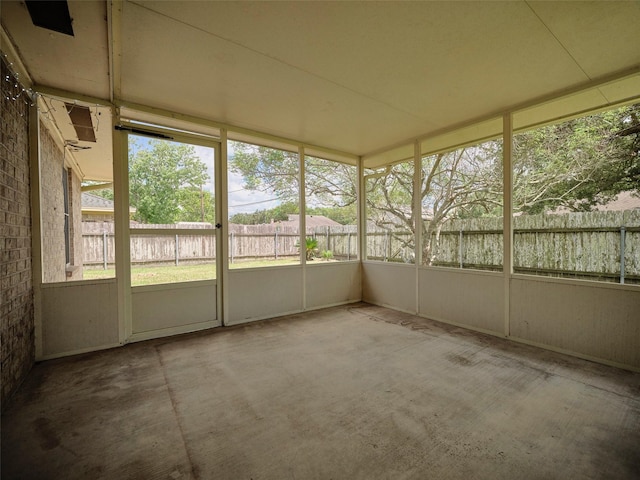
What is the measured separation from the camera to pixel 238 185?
13.0ft

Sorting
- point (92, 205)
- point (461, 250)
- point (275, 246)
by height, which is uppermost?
point (92, 205)

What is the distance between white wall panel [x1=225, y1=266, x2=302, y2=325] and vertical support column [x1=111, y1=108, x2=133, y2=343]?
44.8 inches

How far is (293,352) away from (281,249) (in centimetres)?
182

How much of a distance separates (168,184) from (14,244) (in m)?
1.46

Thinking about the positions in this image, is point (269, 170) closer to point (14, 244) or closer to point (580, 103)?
point (14, 244)

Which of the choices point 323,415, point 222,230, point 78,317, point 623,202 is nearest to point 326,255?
point 222,230

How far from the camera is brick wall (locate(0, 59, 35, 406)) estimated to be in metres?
2.04

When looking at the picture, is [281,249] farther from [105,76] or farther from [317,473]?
[317,473]

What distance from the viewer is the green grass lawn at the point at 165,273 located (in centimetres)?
312

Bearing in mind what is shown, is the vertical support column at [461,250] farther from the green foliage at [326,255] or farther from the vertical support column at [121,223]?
the vertical support column at [121,223]

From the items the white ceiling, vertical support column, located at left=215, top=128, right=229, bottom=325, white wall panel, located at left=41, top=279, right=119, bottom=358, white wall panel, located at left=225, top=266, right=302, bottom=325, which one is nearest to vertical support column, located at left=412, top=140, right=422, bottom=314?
the white ceiling

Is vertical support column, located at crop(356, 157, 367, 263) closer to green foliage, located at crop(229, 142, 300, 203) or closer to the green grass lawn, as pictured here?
green foliage, located at crop(229, 142, 300, 203)

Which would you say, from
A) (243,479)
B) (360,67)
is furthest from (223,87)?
(243,479)

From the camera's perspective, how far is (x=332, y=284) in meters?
4.84
